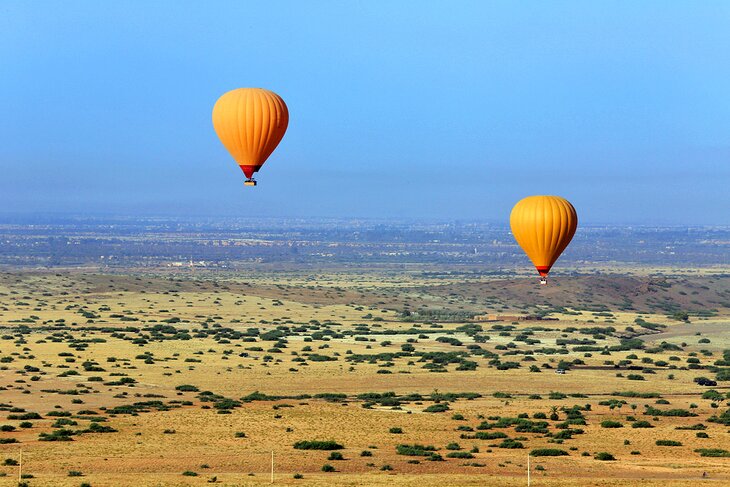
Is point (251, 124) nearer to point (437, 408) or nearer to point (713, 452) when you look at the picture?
point (437, 408)

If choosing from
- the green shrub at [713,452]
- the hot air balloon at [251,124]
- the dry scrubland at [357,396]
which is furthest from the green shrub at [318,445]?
the hot air balloon at [251,124]

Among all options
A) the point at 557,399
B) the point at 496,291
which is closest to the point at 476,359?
the point at 557,399

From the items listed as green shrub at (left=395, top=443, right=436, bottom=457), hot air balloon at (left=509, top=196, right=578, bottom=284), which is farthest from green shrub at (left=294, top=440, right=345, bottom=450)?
hot air balloon at (left=509, top=196, right=578, bottom=284)

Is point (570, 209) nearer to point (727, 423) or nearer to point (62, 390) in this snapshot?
point (727, 423)

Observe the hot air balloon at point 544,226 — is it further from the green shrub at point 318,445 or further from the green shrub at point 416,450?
the green shrub at point 318,445

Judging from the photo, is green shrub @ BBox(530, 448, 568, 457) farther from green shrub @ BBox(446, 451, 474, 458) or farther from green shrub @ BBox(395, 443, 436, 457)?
green shrub @ BBox(395, 443, 436, 457)
